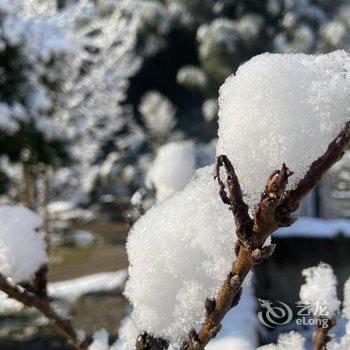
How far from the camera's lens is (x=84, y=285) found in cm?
695

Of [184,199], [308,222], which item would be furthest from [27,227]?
[308,222]

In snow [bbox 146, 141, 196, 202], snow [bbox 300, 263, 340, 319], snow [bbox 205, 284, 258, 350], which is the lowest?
snow [bbox 205, 284, 258, 350]

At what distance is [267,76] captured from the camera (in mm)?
566

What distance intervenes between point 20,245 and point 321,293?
0.54 meters

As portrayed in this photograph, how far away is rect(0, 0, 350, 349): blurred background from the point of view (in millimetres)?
5121

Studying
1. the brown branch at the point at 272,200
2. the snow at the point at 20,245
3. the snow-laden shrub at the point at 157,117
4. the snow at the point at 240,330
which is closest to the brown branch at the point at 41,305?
the snow at the point at 20,245

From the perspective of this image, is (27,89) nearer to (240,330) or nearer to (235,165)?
(240,330)

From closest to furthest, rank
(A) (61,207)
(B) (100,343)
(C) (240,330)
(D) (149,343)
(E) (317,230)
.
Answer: (D) (149,343) < (B) (100,343) < (C) (240,330) < (E) (317,230) < (A) (61,207)

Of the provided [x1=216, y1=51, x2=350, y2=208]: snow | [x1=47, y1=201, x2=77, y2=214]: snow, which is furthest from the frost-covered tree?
[x1=47, y1=201, x2=77, y2=214]: snow

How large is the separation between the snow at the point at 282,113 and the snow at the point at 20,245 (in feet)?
1.27

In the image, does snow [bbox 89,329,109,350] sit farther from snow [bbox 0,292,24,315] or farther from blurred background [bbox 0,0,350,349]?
snow [bbox 0,292,24,315]

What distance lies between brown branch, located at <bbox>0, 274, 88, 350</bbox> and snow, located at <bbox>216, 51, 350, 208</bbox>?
0.38m

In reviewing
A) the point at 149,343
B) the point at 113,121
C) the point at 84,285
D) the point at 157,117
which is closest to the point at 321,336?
the point at 149,343

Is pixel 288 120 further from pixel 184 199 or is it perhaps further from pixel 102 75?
pixel 102 75
